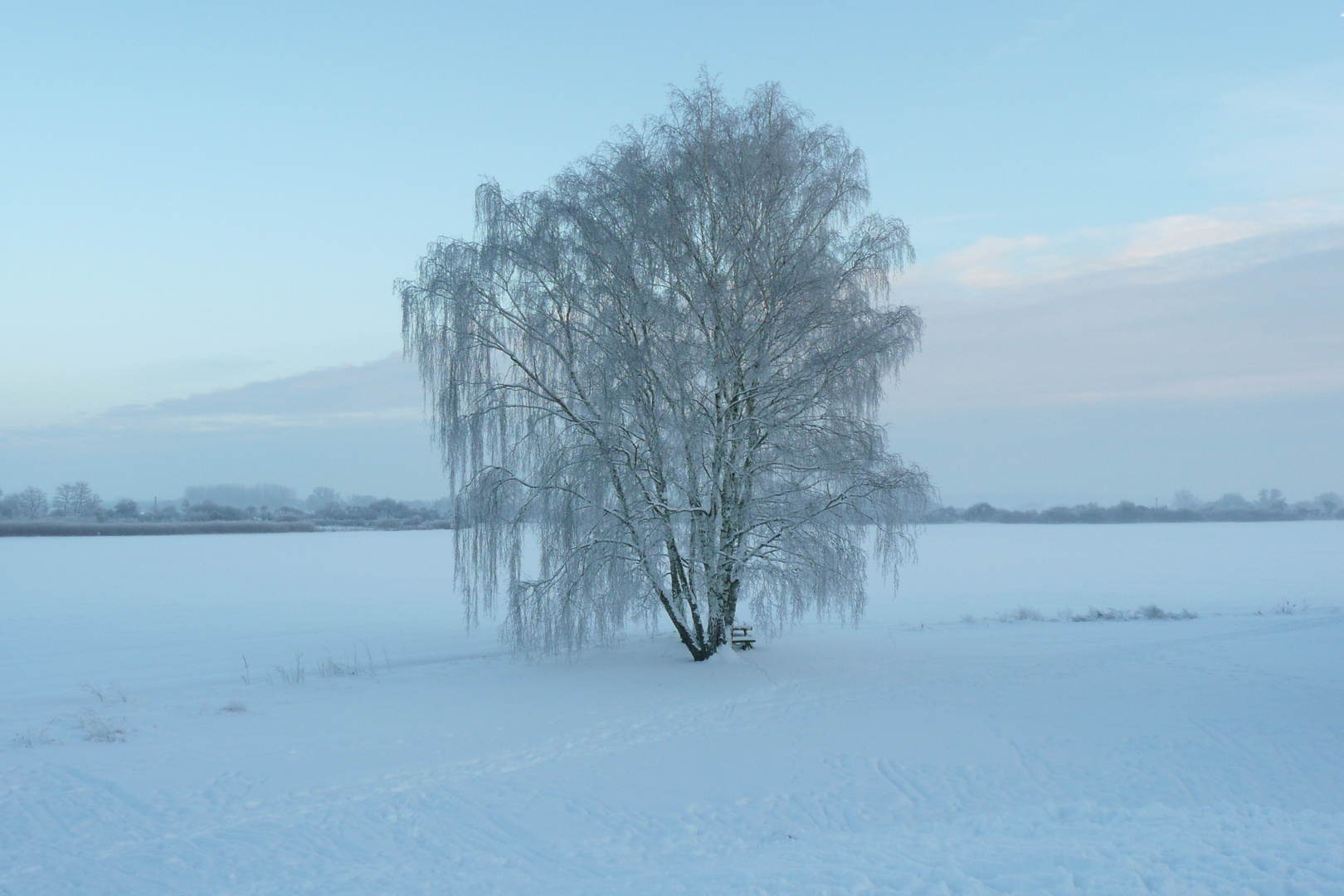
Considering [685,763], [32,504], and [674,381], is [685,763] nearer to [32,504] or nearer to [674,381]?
[674,381]

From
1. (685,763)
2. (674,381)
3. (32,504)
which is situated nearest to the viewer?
(685,763)

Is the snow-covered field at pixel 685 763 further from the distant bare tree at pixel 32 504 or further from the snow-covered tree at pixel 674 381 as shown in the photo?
the distant bare tree at pixel 32 504

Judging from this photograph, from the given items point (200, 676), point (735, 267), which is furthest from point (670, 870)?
point (200, 676)

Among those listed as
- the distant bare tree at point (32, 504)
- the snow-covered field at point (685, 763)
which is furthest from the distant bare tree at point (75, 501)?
the snow-covered field at point (685, 763)

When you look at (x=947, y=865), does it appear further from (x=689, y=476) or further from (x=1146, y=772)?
(x=689, y=476)

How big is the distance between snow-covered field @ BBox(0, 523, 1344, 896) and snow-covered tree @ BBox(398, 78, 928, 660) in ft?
4.83

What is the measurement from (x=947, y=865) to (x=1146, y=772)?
307cm

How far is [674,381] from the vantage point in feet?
39.3

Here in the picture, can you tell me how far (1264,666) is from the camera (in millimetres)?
11883

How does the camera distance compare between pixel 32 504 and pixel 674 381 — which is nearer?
pixel 674 381

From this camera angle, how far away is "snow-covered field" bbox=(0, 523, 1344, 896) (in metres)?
5.41

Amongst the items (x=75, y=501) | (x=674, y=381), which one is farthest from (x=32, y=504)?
(x=674, y=381)

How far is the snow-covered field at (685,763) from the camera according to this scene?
5.41m

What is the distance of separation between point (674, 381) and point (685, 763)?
5661 millimetres
